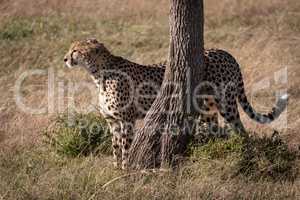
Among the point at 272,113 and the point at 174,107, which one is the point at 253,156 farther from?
the point at 272,113

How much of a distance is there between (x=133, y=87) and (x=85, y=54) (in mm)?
559

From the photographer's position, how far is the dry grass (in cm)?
497

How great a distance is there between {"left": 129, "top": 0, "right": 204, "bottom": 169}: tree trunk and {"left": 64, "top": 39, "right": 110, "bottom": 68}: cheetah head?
1.02m

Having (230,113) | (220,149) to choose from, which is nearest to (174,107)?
Result: (220,149)

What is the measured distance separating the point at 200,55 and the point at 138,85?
3.19 feet

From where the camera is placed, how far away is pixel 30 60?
11.1 m

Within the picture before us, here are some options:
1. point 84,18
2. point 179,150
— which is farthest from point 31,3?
point 179,150

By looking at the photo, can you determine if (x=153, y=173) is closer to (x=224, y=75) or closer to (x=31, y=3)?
(x=224, y=75)

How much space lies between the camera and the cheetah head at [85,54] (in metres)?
6.38

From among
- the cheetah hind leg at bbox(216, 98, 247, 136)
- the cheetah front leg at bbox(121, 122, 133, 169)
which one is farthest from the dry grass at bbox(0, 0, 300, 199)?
the cheetah hind leg at bbox(216, 98, 247, 136)

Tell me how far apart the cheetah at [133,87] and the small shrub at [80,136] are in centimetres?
23

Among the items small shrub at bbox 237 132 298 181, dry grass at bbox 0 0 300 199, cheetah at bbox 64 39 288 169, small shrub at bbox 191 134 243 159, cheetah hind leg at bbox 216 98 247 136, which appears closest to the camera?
dry grass at bbox 0 0 300 199

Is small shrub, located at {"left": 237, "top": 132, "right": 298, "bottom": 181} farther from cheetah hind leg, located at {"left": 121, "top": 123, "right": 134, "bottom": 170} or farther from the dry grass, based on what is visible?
cheetah hind leg, located at {"left": 121, "top": 123, "right": 134, "bottom": 170}

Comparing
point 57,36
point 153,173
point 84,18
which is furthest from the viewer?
point 84,18
